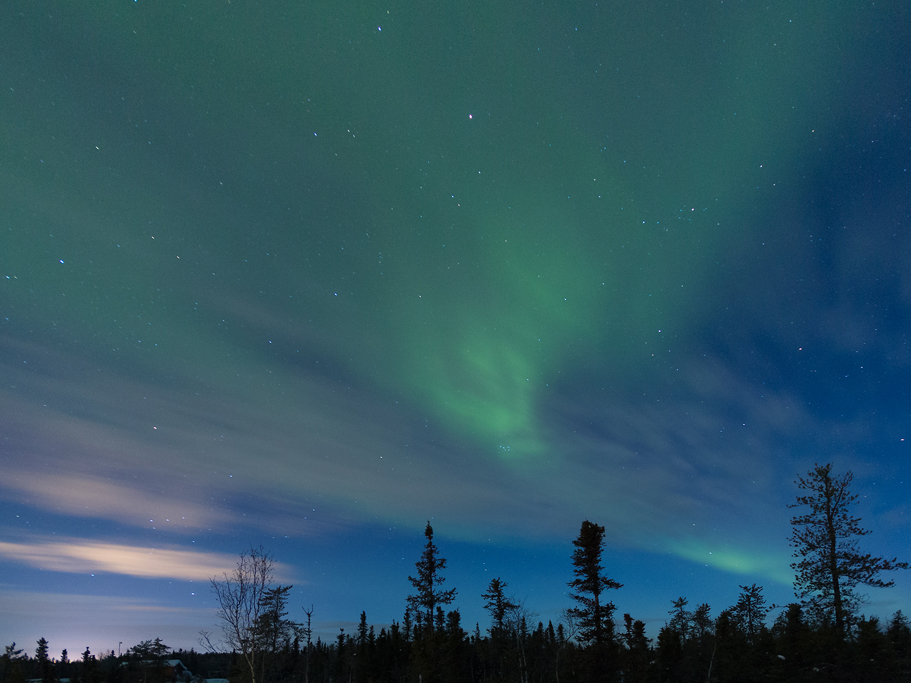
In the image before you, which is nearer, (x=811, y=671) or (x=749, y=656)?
(x=811, y=671)

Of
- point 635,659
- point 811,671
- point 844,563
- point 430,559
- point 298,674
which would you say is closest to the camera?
point 844,563

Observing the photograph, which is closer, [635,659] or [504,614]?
[635,659]

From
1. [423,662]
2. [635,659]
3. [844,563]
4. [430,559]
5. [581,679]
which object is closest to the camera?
[844,563]

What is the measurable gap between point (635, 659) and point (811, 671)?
16965 millimetres

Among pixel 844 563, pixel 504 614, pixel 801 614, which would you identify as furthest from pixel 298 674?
pixel 844 563

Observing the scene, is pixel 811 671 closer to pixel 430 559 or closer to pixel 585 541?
pixel 585 541

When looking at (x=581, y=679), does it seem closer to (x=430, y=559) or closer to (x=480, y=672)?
(x=430, y=559)

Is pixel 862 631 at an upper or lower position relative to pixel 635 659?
upper

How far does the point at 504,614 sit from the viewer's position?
173 ft

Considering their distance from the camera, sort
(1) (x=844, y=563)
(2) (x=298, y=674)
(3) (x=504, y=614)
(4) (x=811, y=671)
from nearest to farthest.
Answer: (1) (x=844, y=563) < (4) (x=811, y=671) < (3) (x=504, y=614) < (2) (x=298, y=674)

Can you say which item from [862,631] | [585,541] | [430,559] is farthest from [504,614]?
[862,631]

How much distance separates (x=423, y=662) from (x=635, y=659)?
19860mm

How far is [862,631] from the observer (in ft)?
99.1

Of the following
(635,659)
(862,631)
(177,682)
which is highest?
(862,631)
